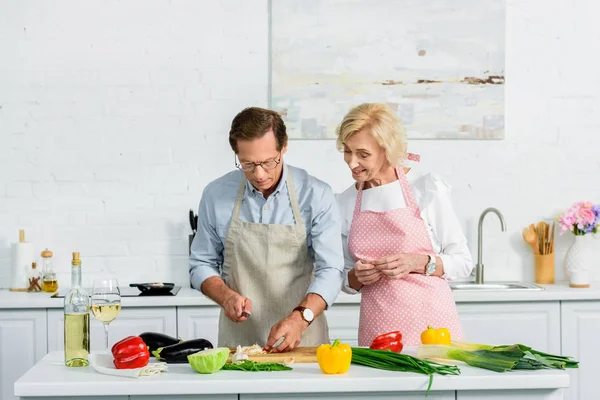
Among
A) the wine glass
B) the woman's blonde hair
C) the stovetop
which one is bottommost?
the stovetop

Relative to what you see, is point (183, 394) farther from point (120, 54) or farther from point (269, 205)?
point (120, 54)

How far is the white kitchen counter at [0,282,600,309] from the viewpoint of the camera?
4211 millimetres

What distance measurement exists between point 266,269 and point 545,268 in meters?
2.29

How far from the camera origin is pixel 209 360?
97.1 inches

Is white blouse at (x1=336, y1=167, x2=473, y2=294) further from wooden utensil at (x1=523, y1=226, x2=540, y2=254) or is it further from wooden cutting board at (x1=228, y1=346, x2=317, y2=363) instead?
wooden utensil at (x1=523, y1=226, x2=540, y2=254)

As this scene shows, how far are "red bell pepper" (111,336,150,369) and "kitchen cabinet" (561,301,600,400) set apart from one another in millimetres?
2641

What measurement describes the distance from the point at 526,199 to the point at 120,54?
252cm

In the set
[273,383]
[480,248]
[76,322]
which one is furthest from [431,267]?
[480,248]

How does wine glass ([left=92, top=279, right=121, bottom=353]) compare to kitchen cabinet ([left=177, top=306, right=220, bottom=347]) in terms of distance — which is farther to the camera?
kitchen cabinet ([left=177, top=306, right=220, bottom=347])

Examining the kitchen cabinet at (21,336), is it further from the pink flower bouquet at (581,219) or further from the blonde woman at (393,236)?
the pink flower bouquet at (581,219)

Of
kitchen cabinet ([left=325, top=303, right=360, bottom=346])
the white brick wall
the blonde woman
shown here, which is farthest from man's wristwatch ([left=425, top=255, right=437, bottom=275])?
the white brick wall

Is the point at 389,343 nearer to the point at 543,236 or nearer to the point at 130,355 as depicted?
the point at 130,355

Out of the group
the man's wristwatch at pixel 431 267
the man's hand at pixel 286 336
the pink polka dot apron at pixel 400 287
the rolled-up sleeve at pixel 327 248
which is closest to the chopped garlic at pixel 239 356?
the man's hand at pixel 286 336

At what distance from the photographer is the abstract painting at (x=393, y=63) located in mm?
4828
